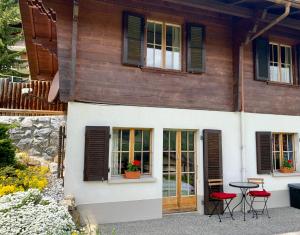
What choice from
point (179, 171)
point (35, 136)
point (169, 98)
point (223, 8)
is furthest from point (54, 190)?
point (223, 8)

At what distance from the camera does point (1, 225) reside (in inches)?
148

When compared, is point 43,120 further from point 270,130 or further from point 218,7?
point 270,130

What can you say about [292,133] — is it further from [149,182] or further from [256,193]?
[149,182]

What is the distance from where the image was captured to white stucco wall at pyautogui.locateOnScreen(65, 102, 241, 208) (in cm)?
602

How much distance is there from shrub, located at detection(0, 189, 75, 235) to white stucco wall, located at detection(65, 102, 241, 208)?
161 centimetres

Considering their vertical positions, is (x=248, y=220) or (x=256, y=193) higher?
(x=256, y=193)

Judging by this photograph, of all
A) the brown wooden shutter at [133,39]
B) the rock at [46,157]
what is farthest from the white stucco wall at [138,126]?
the rock at [46,157]

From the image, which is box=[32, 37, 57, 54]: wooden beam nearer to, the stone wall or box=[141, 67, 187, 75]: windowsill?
the stone wall

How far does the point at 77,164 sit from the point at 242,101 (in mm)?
4768

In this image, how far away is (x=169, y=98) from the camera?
23.1 feet

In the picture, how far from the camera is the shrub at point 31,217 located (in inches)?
147

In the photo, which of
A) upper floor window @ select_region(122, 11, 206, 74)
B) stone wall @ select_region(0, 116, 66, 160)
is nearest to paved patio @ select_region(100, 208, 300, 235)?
upper floor window @ select_region(122, 11, 206, 74)

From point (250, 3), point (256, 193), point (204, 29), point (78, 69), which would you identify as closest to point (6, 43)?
point (78, 69)

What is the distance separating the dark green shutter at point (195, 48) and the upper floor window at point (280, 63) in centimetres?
262
